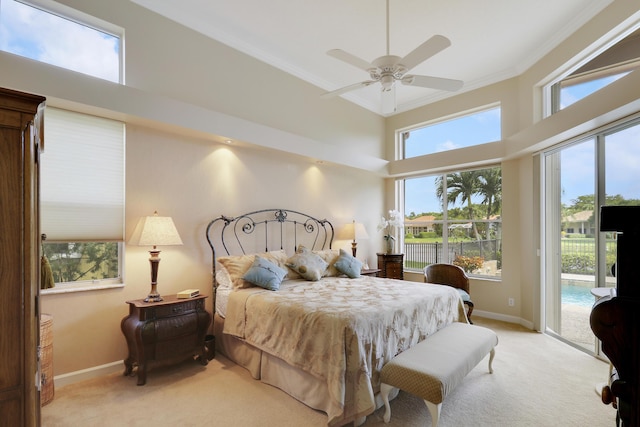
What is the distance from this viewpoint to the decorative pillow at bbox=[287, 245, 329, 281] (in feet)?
12.4

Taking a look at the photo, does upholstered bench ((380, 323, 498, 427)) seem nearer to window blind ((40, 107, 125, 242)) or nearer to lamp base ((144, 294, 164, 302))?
lamp base ((144, 294, 164, 302))

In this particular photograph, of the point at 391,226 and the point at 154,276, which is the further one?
the point at 391,226

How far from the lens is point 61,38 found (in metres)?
2.82

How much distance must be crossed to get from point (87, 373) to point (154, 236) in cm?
142

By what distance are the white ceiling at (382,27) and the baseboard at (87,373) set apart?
12.1 ft

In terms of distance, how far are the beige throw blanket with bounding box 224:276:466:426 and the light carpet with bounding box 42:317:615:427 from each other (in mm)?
381

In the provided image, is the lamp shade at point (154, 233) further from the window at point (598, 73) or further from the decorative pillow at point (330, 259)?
the window at point (598, 73)

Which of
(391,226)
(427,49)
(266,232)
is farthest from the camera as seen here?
(391,226)

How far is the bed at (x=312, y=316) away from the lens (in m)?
2.08

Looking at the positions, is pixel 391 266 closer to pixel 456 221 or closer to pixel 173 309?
pixel 456 221

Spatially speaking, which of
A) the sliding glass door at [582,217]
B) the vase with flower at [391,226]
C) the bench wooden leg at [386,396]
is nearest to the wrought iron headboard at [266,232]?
the vase with flower at [391,226]

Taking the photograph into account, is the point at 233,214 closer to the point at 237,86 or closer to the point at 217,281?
the point at 217,281

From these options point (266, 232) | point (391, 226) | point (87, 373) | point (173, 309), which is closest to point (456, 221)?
point (391, 226)

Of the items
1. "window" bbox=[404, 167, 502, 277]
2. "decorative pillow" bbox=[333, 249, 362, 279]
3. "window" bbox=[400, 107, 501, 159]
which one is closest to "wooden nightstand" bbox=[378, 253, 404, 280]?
"window" bbox=[404, 167, 502, 277]
